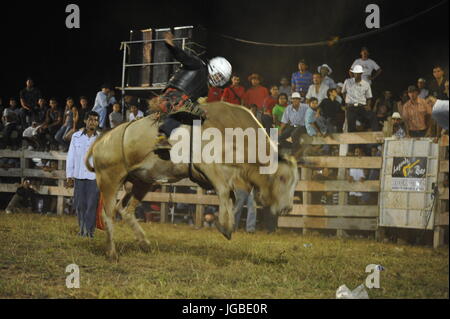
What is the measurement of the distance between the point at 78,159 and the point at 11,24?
11.4 metres

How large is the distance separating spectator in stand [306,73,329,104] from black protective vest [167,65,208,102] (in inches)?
201

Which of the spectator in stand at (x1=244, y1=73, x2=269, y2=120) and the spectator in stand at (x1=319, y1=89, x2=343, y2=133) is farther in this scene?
the spectator in stand at (x1=244, y1=73, x2=269, y2=120)

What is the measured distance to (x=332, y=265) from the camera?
736 cm

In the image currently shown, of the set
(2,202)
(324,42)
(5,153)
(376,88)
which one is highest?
(324,42)

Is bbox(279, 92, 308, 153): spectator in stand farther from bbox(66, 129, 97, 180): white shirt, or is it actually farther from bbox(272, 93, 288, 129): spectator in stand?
bbox(66, 129, 97, 180): white shirt

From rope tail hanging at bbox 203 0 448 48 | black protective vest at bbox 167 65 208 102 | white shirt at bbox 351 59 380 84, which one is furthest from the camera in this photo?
white shirt at bbox 351 59 380 84

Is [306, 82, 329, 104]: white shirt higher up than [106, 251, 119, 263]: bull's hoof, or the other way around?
[306, 82, 329, 104]: white shirt

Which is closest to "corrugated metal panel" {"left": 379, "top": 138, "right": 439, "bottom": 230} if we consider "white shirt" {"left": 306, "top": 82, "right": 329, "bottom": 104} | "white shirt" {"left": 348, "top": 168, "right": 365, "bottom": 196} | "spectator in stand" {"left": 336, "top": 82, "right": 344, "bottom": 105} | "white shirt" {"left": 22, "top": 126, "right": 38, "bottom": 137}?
"white shirt" {"left": 348, "top": 168, "right": 365, "bottom": 196}

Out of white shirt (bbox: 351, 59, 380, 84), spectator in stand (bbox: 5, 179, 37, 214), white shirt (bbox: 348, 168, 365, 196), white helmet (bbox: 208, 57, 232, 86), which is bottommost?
spectator in stand (bbox: 5, 179, 37, 214)

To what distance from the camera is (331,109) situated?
12438 mm

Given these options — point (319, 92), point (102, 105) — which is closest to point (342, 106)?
point (319, 92)

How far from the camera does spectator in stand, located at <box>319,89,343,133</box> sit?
1238 cm

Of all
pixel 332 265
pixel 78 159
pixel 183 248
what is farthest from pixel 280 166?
pixel 78 159
